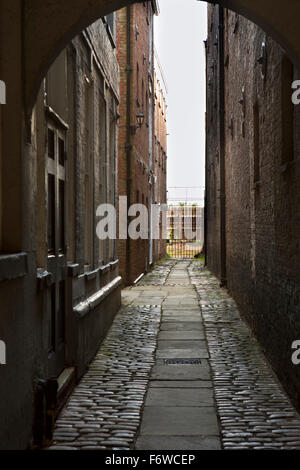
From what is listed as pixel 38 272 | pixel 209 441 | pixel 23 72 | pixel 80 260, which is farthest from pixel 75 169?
→ pixel 209 441

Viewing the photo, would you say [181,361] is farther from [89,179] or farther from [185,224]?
[185,224]

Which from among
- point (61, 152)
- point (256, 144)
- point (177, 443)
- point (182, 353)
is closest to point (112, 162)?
point (256, 144)

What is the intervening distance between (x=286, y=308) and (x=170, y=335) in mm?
4081

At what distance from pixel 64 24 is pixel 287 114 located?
10.8ft

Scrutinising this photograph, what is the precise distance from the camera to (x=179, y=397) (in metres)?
7.15

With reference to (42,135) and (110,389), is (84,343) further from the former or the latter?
(42,135)

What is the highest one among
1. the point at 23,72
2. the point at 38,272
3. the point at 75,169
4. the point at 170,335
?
the point at 23,72

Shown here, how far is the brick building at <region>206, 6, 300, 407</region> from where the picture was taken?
23.5ft

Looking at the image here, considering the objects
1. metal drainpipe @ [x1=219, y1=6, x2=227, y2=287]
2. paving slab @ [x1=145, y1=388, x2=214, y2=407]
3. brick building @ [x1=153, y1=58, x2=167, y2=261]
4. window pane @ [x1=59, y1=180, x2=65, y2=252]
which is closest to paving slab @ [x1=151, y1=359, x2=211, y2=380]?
paving slab @ [x1=145, y1=388, x2=214, y2=407]

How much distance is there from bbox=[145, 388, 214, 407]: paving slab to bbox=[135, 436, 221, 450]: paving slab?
1.15 m

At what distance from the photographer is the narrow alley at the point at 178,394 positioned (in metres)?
5.68

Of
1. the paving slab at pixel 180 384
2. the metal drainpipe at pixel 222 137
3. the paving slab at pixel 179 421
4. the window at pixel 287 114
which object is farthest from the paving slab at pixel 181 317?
the paving slab at pixel 179 421

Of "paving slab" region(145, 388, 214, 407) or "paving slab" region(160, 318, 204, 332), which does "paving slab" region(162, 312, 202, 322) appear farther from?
"paving slab" region(145, 388, 214, 407)
